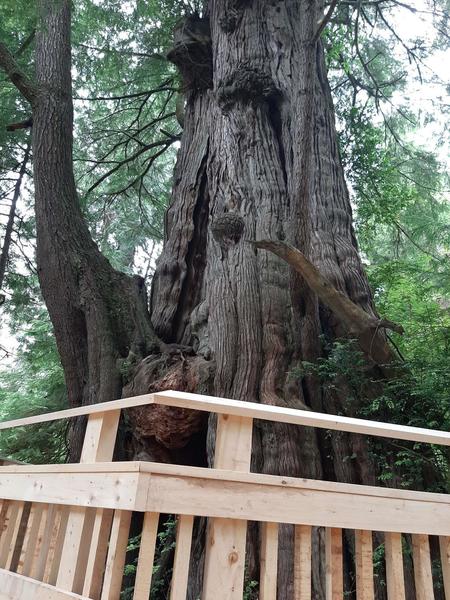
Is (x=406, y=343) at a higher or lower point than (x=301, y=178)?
lower

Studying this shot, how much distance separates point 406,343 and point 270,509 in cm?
358

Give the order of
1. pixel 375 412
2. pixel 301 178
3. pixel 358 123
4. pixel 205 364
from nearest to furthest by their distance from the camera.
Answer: pixel 375 412 → pixel 301 178 → pixel 205 364 → pixel 358 123

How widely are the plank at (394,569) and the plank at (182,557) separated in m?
0.74

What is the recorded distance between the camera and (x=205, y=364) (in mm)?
4051

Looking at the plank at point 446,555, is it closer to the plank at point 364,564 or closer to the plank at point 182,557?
the plank at point 364,564

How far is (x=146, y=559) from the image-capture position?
1491 mm

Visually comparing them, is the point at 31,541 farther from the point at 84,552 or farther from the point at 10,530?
the point at 84,552

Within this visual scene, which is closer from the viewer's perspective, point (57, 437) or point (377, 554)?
point (377, 554)

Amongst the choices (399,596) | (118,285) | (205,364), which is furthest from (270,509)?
(118,285)

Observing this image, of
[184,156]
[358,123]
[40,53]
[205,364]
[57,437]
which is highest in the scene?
[358,123]

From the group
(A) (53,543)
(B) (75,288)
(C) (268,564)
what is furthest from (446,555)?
(B) (75,288)

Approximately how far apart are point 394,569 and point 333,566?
222mm

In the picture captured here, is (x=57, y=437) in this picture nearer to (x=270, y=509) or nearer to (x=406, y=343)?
(x=406, y=343)

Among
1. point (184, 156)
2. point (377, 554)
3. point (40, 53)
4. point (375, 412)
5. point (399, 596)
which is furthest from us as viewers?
point (184, 156)
